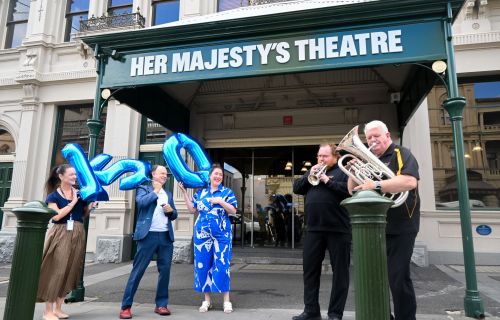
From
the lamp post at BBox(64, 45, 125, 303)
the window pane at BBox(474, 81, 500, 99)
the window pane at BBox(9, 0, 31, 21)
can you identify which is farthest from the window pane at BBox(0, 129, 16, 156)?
the window pane at BBox(474, 81, 500, 99)

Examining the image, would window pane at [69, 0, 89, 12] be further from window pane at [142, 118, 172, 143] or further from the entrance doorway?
the entrance doorway

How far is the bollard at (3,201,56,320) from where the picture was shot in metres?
3.03

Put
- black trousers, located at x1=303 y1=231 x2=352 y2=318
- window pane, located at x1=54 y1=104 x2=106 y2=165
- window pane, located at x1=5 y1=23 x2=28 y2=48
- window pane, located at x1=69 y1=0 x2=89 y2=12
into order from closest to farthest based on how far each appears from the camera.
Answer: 1. black trousers, located at x1=303 y1=231 x2=352 y2=318
2. window pane, located at x1=54 y1=104 x2=106 y2=165
3. window pane, located at x1=69 y1=0 x2=89 y2=12
4. window pane, located at x1=5 y1=23 x2=28 y2=48

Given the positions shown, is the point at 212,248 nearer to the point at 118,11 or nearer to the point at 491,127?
the point at 491,127

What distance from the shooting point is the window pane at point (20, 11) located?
12883 mm

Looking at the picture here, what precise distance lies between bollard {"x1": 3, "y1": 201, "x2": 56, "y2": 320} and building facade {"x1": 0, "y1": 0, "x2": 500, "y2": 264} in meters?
4.90

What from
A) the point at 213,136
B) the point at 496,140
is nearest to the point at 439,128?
the point at 496,140

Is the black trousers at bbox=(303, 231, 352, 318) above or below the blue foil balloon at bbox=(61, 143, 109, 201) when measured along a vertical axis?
below

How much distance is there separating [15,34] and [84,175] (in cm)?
1077

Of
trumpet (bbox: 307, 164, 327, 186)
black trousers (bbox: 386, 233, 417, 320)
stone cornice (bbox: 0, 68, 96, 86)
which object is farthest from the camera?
stone cornice (bbox: 0, 68, 96, 86)

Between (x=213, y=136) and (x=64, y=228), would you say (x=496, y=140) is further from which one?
(x=64, y=228)

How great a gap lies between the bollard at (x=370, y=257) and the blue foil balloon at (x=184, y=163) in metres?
2.66

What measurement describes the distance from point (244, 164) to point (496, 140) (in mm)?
6097

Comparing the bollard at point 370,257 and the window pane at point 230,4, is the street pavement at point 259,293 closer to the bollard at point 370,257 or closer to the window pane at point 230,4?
the bollard at point 370,257
